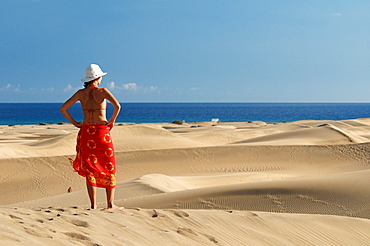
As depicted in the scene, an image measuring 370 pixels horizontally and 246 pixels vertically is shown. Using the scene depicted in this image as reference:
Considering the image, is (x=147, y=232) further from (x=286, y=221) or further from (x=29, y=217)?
(x=286, y=221)

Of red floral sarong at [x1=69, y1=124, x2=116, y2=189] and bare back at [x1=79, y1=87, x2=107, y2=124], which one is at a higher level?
bare back at [x1=79, y1=87, x2=107, y2=124]

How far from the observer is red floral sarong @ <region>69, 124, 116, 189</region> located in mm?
5434

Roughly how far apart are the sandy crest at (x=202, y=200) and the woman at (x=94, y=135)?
1.51 feet

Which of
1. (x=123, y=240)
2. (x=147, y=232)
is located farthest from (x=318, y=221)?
(x=123, y=240)

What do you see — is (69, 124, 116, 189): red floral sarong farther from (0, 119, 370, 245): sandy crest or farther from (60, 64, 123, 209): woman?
(0, 119, 370, 245): sandy crest

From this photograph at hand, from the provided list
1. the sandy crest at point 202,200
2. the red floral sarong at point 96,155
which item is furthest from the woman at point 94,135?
the sandy crest at point 202,200

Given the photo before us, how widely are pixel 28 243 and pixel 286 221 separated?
3653 mm

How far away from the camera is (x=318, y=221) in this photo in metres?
6.27

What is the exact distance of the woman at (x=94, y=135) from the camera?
17.8 feet

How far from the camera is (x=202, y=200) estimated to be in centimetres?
782

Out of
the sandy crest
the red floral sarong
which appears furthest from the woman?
the sandy crest

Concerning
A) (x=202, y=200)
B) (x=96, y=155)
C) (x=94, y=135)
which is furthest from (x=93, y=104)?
(x=202, y=200)

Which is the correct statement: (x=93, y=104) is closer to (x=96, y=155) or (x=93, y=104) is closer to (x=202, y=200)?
(x=96, y=155)

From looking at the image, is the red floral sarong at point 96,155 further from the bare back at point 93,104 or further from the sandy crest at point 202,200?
the sandy crest at point 202,200
